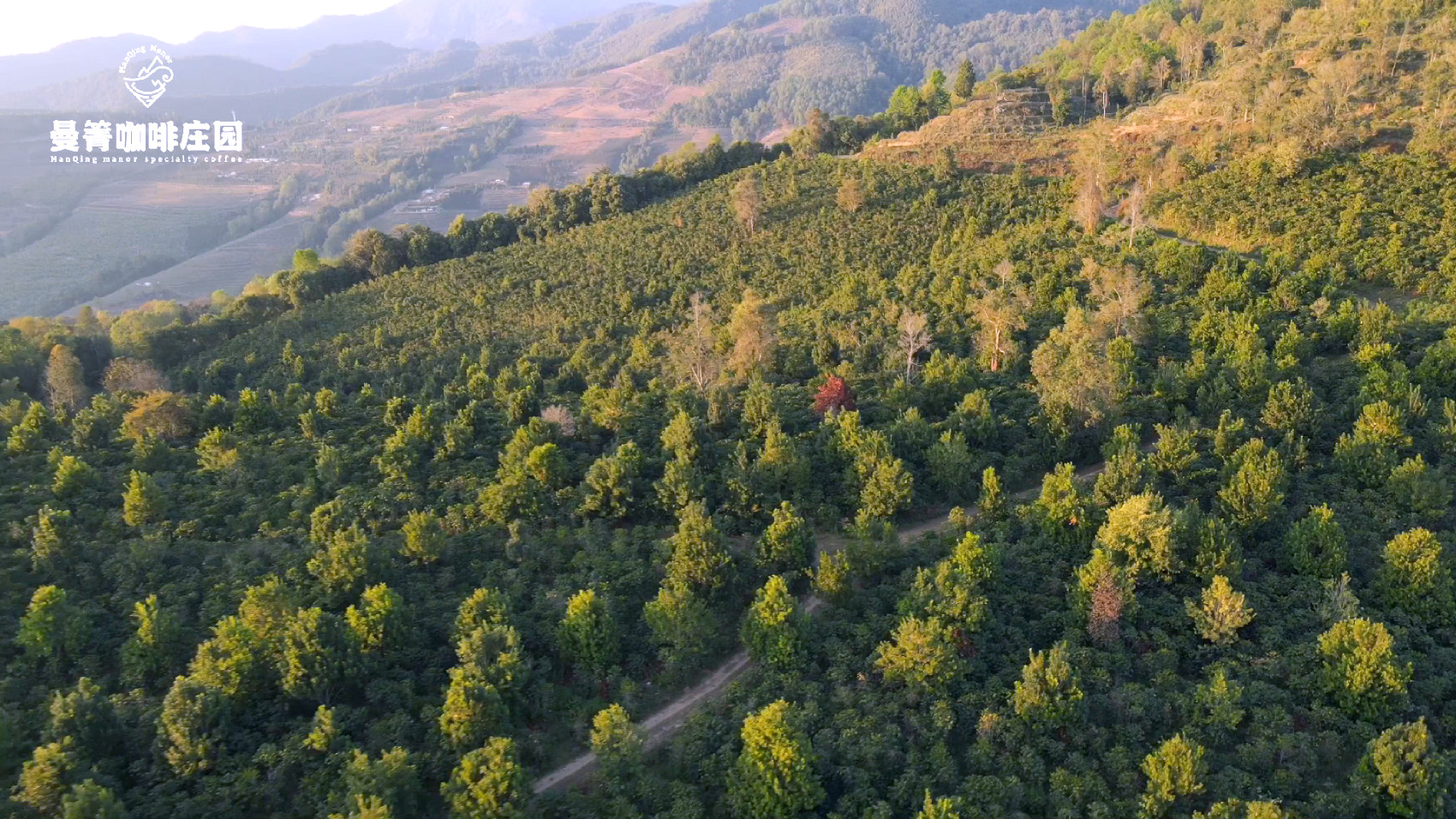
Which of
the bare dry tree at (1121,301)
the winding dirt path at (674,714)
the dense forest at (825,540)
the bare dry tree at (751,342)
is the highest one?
the bare dry tree at (1121,301)

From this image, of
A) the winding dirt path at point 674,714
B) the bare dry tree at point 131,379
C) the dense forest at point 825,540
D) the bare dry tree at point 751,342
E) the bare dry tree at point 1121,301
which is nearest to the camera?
the dense forest at point 825,540

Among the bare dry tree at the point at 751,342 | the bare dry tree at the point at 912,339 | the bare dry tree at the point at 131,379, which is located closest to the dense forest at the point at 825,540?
the bare dry tree at the point at 751,342

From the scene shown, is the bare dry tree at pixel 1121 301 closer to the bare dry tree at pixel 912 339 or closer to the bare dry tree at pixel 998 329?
the bare dry tree at pixel 998 329

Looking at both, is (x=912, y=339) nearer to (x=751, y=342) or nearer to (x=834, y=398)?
(x=834, y=398)

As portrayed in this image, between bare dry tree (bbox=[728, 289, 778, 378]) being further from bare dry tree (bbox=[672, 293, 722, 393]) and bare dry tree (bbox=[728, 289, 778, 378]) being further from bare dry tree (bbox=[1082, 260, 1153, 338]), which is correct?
bare dry tree (bbox=[1082, 260, 1153, 338])

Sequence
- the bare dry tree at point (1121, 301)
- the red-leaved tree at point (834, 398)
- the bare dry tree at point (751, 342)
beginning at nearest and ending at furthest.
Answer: the red-leaved tree at point (834, 398)
the bare dry tree at point (1121, 301)
the bare dry tree at point (751, 342)

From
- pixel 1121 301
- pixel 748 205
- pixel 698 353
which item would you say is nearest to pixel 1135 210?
pixel 1121 301
